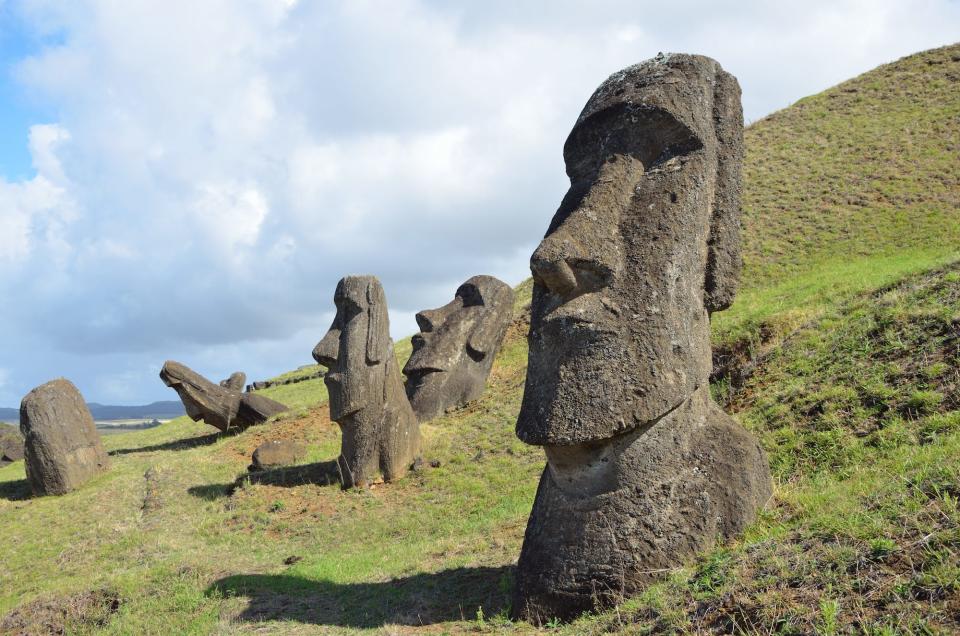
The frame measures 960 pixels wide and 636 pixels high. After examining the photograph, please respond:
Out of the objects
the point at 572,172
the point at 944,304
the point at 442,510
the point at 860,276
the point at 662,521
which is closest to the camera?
the point at 662,521

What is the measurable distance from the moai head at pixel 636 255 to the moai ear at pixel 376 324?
737 centimetres

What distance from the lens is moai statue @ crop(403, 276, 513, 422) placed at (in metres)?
17.0

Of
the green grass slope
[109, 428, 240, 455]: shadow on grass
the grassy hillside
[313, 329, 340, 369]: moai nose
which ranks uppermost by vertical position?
the green grass slope

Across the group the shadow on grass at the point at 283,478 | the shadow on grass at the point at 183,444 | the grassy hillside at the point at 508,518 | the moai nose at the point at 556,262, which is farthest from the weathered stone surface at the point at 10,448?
the moai nose at the point at 556,262

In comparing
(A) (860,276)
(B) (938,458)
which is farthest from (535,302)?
(A) (860,276)

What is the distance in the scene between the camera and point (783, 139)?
32.3 metres

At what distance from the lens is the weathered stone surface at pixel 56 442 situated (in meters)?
15.5

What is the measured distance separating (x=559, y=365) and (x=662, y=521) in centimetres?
130

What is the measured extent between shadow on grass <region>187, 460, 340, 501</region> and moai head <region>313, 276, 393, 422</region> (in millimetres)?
1139

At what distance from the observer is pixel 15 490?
16.5 m

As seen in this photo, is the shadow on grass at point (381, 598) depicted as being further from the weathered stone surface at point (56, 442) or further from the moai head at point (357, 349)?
the weathered stone surface at point (56, 442)

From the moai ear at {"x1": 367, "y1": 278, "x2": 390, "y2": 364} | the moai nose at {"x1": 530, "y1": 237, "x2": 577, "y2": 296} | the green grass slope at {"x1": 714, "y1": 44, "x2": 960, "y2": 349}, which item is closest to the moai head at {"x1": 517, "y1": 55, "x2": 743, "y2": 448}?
the moai nose at {"x1": 530, "y1": 237, "x2": 577, "y2": 296}

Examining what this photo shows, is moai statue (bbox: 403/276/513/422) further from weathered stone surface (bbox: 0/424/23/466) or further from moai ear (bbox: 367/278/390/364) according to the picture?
weathered stone surface (bbox: 0/424/23/466)

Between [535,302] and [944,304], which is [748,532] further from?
[944,304]
